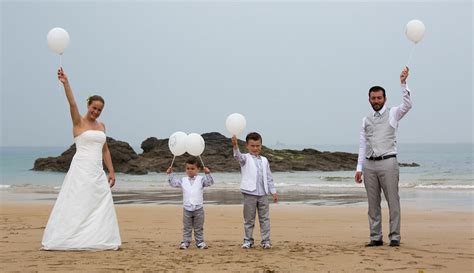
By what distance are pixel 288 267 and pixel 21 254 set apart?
3269 mm

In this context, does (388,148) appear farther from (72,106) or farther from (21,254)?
(21,254)

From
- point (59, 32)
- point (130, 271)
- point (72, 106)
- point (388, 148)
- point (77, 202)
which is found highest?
point (59, 32)

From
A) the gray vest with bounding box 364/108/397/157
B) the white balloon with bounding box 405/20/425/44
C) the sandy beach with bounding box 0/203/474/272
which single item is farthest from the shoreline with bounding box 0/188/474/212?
A: the white balloon with bounding box 405/20/425/44

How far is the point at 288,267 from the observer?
249 inches

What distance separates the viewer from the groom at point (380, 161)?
25.7 ft

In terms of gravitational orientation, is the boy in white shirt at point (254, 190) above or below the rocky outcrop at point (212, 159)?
below

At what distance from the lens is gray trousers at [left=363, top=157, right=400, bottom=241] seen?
7.82 m

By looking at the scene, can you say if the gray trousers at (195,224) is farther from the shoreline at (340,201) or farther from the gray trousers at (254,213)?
Result: the shoreline at (340,201)

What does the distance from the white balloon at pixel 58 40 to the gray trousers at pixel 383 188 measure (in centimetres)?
422

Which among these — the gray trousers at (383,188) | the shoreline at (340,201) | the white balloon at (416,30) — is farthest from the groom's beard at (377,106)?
the shoreline at (340,201)

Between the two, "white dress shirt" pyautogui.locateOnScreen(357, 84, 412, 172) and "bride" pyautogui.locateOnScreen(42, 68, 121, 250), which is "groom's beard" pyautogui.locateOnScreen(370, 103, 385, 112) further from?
"bride" pyautogui.locateOnScreen(42, 68, 121, 250)

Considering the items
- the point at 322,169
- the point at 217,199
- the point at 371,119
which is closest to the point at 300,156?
the point at 322,169

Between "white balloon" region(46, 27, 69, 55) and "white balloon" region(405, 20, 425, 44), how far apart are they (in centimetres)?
444

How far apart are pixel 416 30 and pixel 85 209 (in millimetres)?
4801
